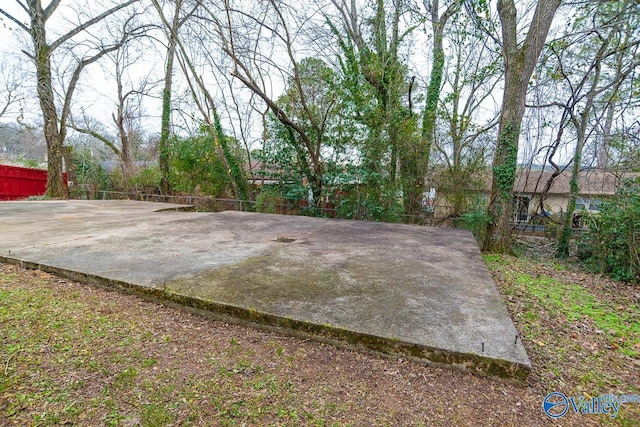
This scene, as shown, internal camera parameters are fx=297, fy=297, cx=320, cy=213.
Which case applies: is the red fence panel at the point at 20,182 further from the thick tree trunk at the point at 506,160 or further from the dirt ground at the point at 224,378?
the thick tree trunk at the point at 506,160

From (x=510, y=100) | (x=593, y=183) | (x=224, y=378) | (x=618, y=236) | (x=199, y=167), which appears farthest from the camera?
(x=199, y=167)

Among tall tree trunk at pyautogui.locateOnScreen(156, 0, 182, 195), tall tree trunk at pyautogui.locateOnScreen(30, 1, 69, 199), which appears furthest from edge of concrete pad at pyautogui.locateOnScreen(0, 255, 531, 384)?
tall tree trunk at pyautogui.locateOnScreen(30, 1, 69, 199)

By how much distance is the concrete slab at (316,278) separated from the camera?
5.19 ft

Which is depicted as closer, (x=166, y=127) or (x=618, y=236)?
(x=618, y=236)

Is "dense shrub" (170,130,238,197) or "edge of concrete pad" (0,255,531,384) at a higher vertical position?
"dense shrub" (170,130,238,197)

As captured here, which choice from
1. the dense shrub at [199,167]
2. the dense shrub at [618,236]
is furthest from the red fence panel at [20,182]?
the dense shrub at [618,236]

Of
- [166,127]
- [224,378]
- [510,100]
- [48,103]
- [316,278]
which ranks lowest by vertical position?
[224,378]

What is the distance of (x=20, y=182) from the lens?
917 centimetres

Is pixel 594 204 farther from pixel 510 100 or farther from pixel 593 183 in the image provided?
pixel 510 100

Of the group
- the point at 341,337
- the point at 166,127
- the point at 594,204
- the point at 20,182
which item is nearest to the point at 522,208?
the point at 594,204

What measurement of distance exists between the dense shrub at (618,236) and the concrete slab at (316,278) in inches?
81.9

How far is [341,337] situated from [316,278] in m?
0.78

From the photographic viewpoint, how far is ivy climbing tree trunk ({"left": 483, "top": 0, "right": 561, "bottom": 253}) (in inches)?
188

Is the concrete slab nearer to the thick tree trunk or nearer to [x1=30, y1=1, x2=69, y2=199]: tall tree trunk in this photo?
the thick tree trunk
